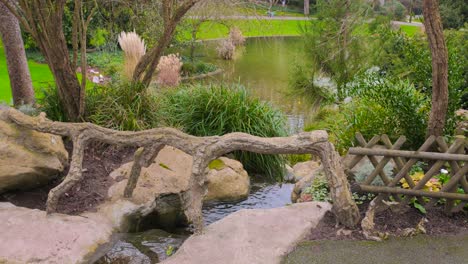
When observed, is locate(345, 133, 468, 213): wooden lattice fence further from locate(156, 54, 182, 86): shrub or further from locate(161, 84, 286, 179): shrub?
locate(156, 54, 182, 86): shrub

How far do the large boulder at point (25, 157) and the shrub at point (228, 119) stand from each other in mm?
2040

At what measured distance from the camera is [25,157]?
18.7 feet

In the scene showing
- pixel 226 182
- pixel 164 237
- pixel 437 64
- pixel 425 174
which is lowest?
pixel 164 237

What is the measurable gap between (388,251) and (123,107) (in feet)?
14.5

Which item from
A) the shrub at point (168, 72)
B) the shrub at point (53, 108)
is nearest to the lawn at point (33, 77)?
the shrub at point (168, 72)

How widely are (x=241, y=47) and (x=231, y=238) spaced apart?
20.8 metres

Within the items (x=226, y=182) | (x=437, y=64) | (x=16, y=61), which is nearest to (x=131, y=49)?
(x=16, y=61)

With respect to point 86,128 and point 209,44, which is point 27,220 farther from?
point 209,44

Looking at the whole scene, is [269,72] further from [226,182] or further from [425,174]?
[425,174]

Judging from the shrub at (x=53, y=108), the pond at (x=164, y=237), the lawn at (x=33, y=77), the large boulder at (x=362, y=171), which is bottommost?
the pond at (x=164, y=237)

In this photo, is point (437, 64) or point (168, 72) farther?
point (168, 72)

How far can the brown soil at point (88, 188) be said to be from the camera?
557 cm

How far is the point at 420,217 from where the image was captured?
5031 millimetres

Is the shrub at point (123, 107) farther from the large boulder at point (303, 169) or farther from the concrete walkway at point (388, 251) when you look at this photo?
the concrete walkway at point (388, 251)
